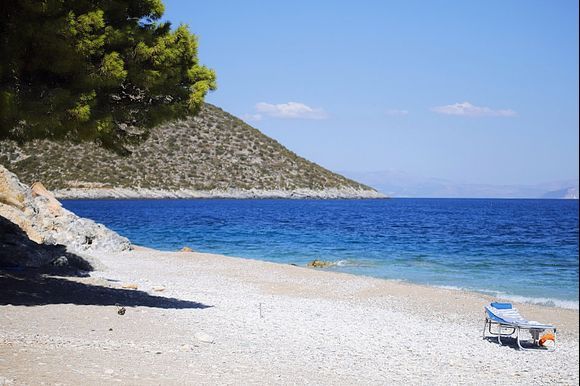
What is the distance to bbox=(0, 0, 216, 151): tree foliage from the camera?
1005 centimetres

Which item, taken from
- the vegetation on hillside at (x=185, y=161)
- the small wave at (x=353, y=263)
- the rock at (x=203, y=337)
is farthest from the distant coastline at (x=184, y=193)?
the rock at (x=203, y=337)

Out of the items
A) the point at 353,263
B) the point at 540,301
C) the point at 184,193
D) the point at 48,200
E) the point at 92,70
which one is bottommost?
the point at 540,301

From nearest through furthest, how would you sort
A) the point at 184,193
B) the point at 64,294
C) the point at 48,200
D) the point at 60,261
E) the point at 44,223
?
the point at 64,294, the point at 60,261, the point at 44,223, the point at 48,200, the point at 184,193

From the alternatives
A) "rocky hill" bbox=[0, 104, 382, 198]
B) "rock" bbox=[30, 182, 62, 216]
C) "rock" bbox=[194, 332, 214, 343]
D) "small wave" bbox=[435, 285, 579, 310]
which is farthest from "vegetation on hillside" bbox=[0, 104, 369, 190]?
"rock" bbox=[194, 332, 214, 343]

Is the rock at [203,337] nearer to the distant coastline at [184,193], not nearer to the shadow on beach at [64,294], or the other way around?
the shadow on beach at [64,294]

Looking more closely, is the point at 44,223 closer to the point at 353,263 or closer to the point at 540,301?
the point at 353,263

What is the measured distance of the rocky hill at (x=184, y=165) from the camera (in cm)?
9094

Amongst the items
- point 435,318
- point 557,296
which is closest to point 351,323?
point 435,318

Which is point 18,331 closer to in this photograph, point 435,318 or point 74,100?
point 74,100

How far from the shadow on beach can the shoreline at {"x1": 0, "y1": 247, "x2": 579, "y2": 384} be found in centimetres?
5

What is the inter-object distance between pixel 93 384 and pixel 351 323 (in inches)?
275

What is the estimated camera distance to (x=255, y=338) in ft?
33.3

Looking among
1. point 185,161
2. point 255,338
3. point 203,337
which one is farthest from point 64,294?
point 185,161

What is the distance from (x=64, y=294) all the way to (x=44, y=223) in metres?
10.2
